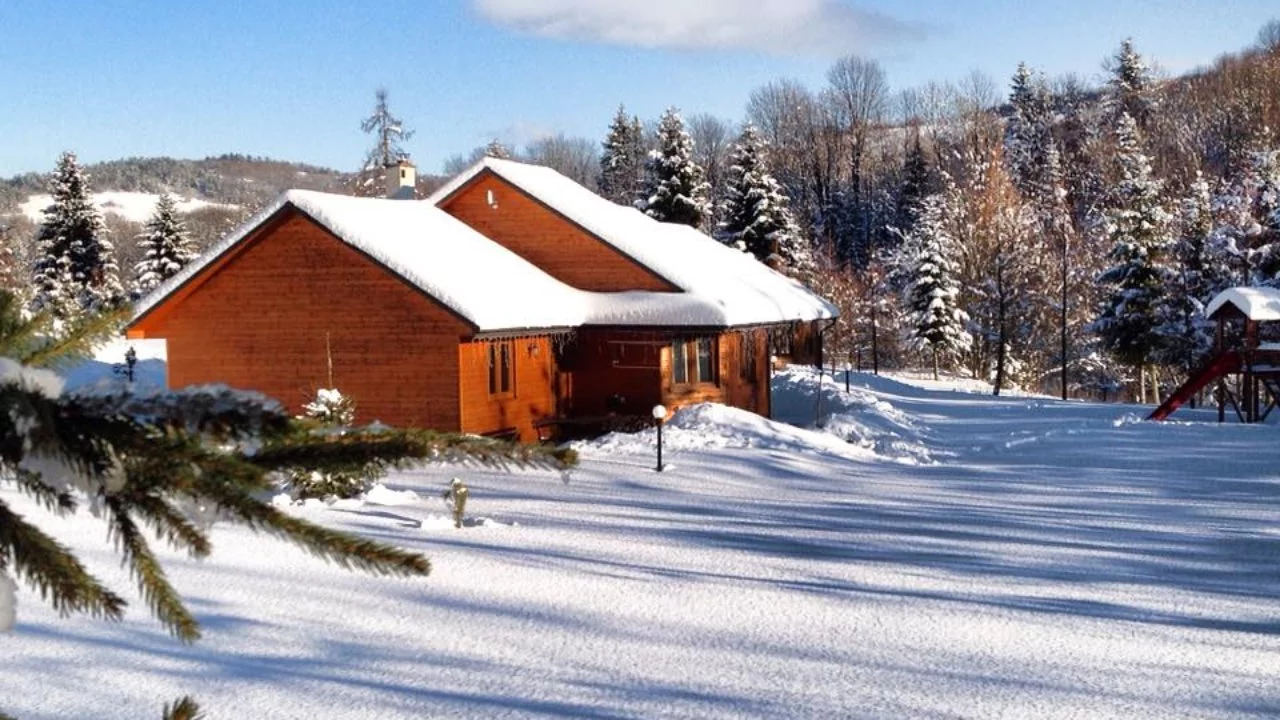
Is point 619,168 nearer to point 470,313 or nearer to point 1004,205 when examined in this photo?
point 1004,205

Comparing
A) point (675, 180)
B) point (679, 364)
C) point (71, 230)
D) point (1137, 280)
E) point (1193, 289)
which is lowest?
point (679, 364)

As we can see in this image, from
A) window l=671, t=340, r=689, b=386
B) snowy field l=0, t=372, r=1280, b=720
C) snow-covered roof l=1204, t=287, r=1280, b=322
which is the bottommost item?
snowy field l=0, t=372, r=1280, b=720

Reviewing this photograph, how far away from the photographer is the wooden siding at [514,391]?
22.5m

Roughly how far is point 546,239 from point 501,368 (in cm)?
476

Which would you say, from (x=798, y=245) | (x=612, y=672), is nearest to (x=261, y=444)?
(x=612, y=672)

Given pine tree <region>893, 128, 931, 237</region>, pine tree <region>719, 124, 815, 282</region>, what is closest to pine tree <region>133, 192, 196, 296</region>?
pine tree <region>719, 124, 815, 282</region>

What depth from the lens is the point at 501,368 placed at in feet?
79.2

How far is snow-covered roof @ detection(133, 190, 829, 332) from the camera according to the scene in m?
22.5

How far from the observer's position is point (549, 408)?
25.5 meters

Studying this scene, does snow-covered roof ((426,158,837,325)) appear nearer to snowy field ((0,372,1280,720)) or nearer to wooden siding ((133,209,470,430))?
wooden siding ((133,209,470,430))

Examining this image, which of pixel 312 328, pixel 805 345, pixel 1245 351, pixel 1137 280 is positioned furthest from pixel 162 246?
pixel 1245 351

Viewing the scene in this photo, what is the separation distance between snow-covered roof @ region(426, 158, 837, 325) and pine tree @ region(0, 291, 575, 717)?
77.6 ft

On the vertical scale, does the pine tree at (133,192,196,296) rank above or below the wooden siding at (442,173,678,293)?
above

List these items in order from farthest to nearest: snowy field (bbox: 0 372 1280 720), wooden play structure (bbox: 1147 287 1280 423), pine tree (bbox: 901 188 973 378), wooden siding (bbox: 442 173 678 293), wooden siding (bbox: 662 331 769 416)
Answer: pine tree (bbox: 901 188 973 378), wooden play structure (bbox: 1147 287 1280 423), wooden siding (bbox: 442 173 678 293), wooden siding (bbox: 662 331 769 416), snowy field (bbox: 0 372 1280 720)
